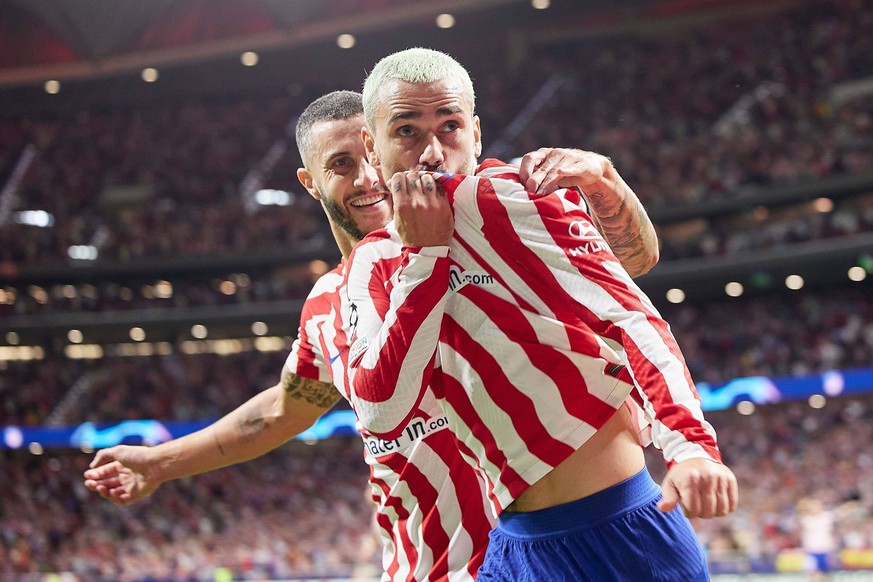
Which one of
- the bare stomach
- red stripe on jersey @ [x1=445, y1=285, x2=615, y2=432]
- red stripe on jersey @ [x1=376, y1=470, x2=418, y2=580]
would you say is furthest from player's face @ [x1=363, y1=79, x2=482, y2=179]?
red stripe on jersey @ [x1=376, y1=470, x2=418, y2=580]

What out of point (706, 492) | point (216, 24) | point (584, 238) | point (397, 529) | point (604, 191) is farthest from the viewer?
point (216, 24)

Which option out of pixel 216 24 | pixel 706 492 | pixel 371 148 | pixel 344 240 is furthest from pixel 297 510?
pixel 706 492

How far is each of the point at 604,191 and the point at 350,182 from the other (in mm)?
1138

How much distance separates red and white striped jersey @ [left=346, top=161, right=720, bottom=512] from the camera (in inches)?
82.1

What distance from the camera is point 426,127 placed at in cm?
225

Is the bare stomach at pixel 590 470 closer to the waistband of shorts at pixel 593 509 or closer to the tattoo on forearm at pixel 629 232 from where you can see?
the waistband of shorts at pixel 593 509

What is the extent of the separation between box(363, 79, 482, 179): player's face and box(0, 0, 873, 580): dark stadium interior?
46.7 feet

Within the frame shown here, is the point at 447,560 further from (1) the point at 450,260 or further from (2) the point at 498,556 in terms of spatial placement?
(1) the point at 450,260

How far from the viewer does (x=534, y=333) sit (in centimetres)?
220

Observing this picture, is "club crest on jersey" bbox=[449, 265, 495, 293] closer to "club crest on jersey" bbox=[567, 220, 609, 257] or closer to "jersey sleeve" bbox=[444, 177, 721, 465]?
"jersey sleeve" bbox=[444, 177, 721, 465]

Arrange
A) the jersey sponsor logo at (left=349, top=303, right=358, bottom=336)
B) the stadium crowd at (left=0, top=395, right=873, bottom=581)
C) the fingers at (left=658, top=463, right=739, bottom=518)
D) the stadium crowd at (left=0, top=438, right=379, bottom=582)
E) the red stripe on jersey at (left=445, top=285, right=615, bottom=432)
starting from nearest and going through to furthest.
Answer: the fingers at (left=658, top=463, right=739, bottom=518) < the red stripe on jersey at (left=445, top=285, right=615, bottom=432) < the jersey sponsor logo at (left=349, top=303, right=358, bottom=336) < the stadium crowd at (left=0, top=395, right=873, bottom=581) < the stadium crowd at (left=0, top=438, right=379, bottom=582)

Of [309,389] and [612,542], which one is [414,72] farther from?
[309,389]

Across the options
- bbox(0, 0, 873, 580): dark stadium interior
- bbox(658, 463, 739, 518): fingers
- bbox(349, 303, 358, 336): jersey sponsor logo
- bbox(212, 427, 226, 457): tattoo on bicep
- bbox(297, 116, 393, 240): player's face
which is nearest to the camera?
bbox(658, 463, 739, 518): fingers

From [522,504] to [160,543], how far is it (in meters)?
18.3
